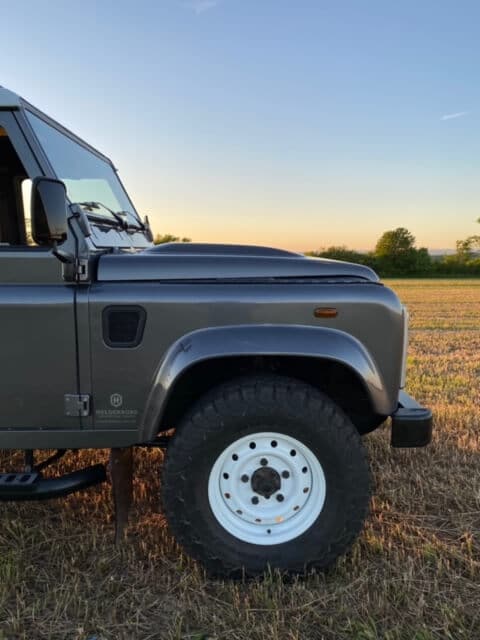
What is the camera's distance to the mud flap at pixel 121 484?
7.96 feet

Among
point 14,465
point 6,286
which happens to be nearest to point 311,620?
point 6,286

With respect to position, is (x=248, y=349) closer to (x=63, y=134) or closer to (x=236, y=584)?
(x=236, y=584)

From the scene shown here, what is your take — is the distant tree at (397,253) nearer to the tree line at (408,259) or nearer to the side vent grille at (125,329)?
the tree line at (408,259)

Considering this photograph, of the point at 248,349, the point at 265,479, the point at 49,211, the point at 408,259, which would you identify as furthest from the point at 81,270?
the point at 408,259

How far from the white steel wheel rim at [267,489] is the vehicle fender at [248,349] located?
0.40 meters

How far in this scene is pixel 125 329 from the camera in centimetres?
221

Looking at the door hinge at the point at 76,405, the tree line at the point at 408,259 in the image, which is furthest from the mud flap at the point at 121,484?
the tree line at the point at 408,259

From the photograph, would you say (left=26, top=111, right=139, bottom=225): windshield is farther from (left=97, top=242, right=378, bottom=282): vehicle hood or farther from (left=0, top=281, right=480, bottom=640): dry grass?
(left=0, top=281, right=480, bottom=640): dry grass

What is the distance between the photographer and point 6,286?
222 cm

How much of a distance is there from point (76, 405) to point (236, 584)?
43.6 inches

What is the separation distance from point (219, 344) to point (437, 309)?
16783 millimetres

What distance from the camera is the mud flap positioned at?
7.96 ft

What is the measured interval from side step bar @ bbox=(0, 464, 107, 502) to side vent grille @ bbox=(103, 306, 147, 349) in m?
0.69

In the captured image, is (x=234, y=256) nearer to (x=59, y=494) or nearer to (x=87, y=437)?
(x=87, y=437)
